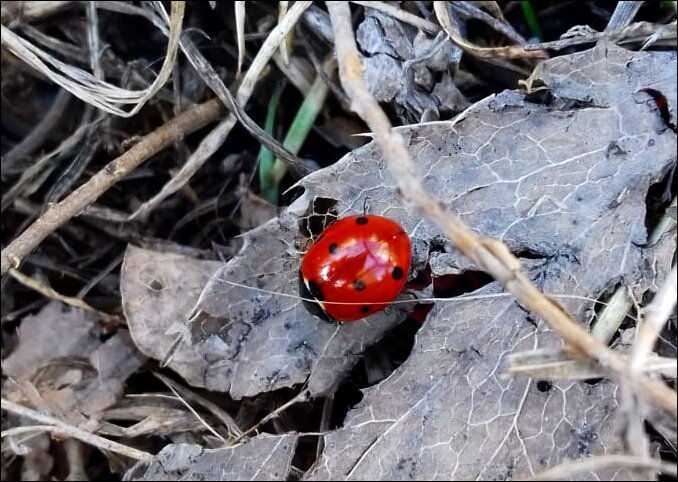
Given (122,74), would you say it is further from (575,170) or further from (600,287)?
(600,287)

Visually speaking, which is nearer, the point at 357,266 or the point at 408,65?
the point at 357,266

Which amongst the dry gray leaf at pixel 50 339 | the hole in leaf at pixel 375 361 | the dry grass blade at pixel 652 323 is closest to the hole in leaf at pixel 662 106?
the dry grass blade at pixel 652 323

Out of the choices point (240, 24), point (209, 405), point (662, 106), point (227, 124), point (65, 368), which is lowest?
point (209, 405)

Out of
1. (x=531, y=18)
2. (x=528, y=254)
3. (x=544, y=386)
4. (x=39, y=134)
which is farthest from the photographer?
(x=39, y=134)

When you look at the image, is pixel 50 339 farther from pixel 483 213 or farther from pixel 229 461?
pixel 483 213

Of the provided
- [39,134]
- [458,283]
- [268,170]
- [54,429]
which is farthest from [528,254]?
[39,134]

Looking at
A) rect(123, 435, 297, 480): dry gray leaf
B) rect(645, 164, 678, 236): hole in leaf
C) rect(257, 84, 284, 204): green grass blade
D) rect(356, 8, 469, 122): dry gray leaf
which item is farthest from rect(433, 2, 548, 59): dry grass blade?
rect(123, 435, 297, 480): dry gray leaf
